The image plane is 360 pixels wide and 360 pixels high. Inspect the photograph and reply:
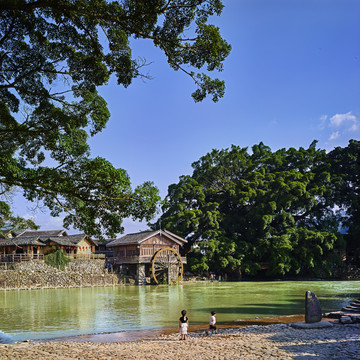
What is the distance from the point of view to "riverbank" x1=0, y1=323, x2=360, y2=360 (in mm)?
7711

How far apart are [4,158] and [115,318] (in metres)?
10.6

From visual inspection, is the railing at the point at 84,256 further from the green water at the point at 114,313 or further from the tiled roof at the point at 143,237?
the green water at the point at 114,313

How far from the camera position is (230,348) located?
8586 millimetres

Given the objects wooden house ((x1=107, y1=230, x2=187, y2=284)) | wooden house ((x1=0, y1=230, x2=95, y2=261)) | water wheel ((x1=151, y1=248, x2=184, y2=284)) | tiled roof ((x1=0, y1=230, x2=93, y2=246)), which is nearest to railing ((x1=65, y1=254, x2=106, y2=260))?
wooden house ((x1=0, y1=230, x2=95, y2=261))

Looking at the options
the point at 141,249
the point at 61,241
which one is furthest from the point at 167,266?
the point at 61,241

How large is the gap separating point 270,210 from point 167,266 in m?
12.4

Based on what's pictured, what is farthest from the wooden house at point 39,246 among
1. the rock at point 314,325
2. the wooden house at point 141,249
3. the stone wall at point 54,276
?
the rock at point 314,325

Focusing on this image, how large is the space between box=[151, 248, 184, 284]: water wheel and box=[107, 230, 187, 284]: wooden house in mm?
340

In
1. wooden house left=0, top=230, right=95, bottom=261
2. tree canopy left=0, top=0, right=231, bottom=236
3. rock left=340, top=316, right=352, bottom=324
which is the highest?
tree canopy left=0, top=0, right=231, bottom=236

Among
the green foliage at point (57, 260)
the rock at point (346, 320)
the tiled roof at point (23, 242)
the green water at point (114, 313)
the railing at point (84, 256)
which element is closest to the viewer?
the rock at point (346, 320)

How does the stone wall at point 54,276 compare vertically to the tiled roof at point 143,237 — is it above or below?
below

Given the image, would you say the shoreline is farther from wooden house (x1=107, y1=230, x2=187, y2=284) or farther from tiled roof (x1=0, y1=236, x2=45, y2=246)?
tiled roof (x1=0, y1=236, x2=45, y2=246)

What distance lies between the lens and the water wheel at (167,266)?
3797cm

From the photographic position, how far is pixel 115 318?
53.6ft
